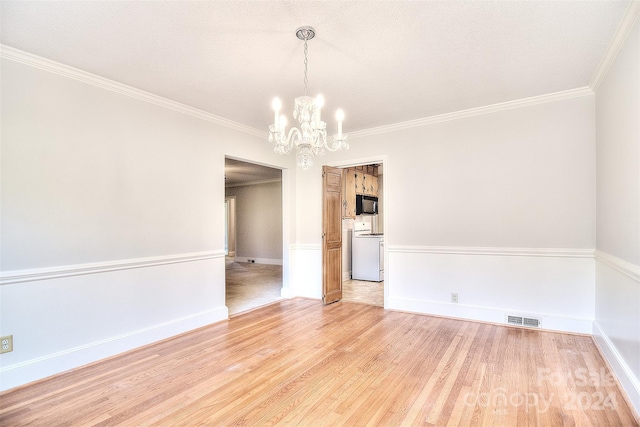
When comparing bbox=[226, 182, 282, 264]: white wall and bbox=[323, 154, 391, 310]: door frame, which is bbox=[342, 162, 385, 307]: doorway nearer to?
bbox=[323, 154, 391, 310]: door frame

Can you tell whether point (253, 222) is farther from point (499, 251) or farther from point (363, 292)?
point (499, 251)

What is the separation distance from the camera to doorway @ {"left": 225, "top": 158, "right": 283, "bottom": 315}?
26.9 feet

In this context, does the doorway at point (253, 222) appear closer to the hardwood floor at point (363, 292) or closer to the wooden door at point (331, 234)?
the hardwood floor at point (363, 292)

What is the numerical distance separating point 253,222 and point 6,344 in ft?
24.9

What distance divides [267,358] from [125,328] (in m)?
1.46

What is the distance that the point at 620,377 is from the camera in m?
2.38

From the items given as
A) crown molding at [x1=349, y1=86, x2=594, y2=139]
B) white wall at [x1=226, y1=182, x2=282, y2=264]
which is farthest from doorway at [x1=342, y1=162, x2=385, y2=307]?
white wall at [x1=226, y1=182, x2=282, y2=264]

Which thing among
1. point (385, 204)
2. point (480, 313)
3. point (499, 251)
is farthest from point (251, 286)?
point (499, 251)

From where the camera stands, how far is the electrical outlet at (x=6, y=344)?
2418mm

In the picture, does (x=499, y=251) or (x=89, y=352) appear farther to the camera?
(x=499, y=251)

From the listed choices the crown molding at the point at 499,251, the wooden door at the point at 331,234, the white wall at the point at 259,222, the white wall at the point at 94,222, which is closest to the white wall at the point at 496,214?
the crown molding at the point at 499,251

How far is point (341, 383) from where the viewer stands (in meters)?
2.46

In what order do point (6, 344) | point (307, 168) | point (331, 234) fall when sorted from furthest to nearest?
point (331, 234) < point (307, 168) < point (6, 344)

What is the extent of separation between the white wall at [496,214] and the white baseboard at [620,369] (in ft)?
1.67
